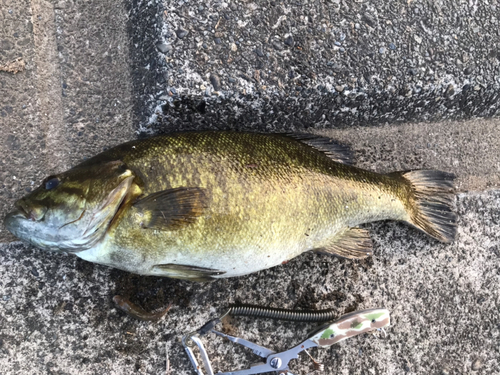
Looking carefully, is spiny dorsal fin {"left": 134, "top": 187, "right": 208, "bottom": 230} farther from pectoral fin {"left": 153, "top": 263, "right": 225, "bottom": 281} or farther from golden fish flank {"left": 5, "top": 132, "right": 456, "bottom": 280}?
pectoral fin {"left": 153, "top": 263, "right": 225, "bottom": 281}

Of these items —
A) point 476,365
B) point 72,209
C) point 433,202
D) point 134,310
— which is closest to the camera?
point 72,209

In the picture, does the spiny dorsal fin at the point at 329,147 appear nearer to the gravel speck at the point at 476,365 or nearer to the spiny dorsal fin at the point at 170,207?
the spiny dorsal fin at the point at 170,207

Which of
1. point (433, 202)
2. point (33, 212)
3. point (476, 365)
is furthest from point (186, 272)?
point (476, 365)

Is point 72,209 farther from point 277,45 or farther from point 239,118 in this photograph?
point 277,45

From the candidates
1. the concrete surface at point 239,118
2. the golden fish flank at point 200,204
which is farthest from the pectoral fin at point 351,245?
the concrete surface at point 239,118

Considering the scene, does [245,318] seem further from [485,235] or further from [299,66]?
[485,235]

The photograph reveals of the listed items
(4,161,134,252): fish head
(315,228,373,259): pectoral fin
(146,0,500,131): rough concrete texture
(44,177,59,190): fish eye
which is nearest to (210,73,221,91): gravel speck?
(146,0,500,131): rough concrete texture
